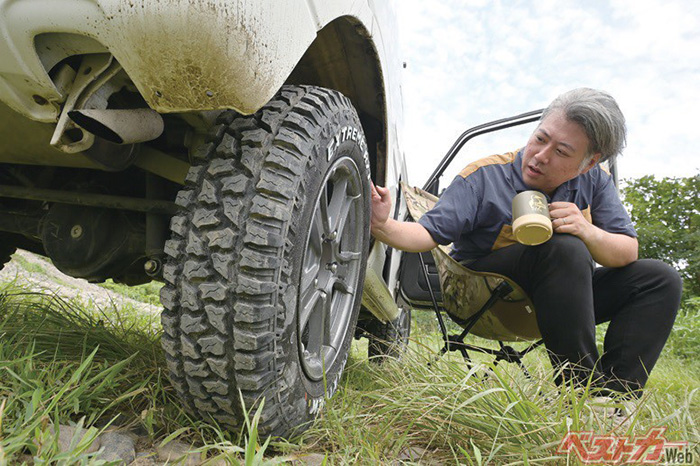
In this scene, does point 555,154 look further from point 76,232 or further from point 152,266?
point 76,232

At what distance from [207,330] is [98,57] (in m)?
0.55

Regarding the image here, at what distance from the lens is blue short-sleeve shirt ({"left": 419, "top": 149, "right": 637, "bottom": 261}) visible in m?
2.04

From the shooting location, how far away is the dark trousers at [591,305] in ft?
5.82

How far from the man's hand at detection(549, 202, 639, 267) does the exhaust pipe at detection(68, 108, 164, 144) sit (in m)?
1.40

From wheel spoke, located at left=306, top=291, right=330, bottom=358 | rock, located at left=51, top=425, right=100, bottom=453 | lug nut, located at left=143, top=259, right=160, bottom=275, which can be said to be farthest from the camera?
wheel spoke, located at left=306, top=291, right=330, bottom=358

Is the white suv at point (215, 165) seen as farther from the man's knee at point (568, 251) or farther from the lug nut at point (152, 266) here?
the man's knee at point (568, 251)

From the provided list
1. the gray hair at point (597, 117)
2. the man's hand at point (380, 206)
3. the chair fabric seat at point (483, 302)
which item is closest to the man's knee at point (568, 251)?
the chair fabric seat at point (483, 302)

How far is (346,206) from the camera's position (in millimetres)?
1613

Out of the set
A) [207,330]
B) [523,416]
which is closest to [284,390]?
[207,330]

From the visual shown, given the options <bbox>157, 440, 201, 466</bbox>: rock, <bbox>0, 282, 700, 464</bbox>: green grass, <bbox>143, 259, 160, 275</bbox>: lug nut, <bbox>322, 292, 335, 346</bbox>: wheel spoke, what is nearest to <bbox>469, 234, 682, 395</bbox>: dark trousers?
<bbox>0, 282, 700, 464</bbox>: green grass

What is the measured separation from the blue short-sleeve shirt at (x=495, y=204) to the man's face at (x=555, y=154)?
7 centimetres

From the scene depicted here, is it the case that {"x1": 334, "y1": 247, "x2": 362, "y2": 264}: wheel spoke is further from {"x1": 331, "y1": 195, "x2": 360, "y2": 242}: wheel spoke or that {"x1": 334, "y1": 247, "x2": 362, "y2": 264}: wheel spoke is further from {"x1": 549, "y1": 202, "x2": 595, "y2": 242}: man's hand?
{"x1": 549, "y1": 202, "x2": 595, "y2": 242}: man's hand

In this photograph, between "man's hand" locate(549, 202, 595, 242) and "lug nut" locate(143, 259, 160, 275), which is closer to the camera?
"lug nut" locate(143, 259, 160, 275)

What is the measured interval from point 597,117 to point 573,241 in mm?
479
